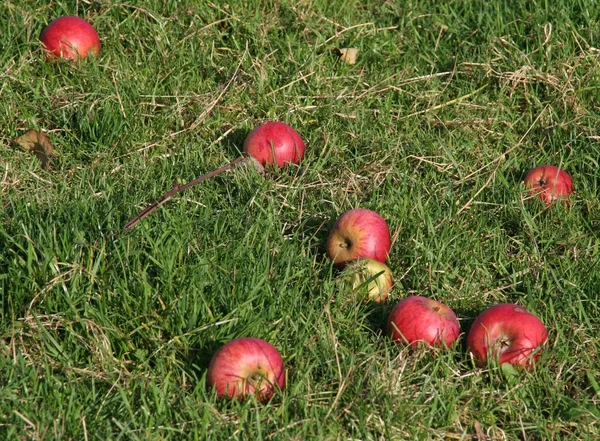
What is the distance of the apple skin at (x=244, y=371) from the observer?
2891 mm

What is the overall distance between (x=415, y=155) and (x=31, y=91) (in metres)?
1.90

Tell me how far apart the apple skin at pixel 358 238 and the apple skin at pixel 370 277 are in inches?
2.8

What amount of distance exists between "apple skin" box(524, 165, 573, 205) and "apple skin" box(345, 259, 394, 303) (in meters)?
0.94

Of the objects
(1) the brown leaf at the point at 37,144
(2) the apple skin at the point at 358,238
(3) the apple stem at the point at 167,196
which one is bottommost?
(1) the brown leaf at the point at 37,144

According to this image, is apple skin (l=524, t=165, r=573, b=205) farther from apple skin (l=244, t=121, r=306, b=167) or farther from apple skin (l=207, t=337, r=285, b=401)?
apple skin (l=207, t=337, r=285, b=401)

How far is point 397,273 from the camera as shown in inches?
144

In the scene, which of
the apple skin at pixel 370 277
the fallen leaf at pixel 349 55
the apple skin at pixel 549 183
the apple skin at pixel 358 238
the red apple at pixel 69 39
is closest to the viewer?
the apple skin at pixel 370 277

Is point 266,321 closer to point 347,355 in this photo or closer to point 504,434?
point 347,355

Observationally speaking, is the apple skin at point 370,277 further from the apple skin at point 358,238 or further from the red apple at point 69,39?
the red apple at point 69,39

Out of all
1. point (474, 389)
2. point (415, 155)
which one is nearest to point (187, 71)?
point (415, 155)

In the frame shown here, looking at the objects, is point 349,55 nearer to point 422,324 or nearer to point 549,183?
point 549,183

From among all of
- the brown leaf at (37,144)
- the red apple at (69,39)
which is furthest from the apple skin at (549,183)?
the red apple at (69,39)

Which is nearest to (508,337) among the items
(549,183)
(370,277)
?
(370,277)

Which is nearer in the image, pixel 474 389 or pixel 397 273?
pixel 474 389
